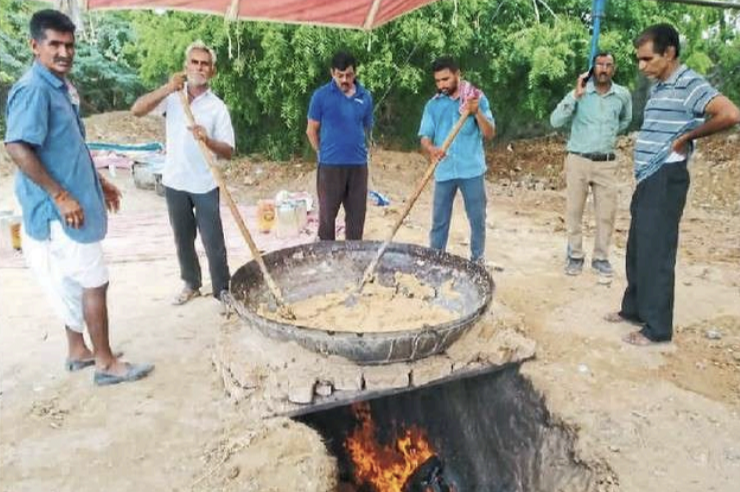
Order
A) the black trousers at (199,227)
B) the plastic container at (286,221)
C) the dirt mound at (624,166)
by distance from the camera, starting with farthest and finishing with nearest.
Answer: the dirt mound at (624,166)
the plastic container at (286,221)
the black trousers at (199,227)

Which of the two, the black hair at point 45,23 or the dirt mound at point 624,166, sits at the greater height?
the black hair at point 45,23

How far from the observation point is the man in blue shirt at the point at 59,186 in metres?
2.85

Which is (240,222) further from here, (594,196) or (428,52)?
(428,52)

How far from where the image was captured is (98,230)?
3.08m

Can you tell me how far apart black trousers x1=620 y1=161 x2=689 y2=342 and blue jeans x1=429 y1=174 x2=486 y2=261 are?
1.16 m

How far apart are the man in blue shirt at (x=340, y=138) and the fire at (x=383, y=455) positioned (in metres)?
1.75

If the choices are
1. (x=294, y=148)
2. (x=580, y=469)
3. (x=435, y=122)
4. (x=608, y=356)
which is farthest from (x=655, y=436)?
(x=294, y=148)

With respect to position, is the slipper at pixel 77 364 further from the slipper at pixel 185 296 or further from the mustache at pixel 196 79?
the mustache at pixel 196 79

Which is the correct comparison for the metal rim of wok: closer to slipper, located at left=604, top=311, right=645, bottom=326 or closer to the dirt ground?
the dirt ground

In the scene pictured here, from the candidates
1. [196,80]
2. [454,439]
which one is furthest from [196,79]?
[454,439]

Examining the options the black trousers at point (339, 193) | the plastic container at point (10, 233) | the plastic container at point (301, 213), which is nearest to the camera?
the black trousers at point (339, 193)

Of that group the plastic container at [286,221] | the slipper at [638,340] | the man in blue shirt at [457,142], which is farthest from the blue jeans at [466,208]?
the plastic container at [286,221]

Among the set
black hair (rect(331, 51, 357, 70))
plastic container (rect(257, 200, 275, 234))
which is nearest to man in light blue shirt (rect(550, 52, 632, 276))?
black hair (rect(331, 51, 357, 70))

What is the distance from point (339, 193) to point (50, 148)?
238cm
